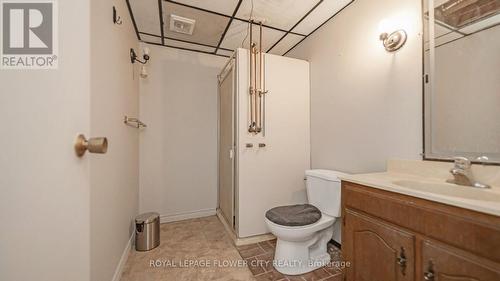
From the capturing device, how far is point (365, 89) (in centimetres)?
167

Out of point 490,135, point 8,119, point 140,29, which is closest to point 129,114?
point 140,29

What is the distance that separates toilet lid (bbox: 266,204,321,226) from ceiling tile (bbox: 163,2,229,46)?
1.91m

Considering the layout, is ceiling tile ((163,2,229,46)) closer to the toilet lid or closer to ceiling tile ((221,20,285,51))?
ceiling tile ((221,20,285,51))

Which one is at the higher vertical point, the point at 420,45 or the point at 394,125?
the point at 420,45

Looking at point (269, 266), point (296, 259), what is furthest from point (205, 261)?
point (296, 259)

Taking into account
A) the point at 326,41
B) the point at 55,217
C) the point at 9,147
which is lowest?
the point at 55,217

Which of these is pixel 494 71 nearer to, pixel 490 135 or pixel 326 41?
pixel 490 135

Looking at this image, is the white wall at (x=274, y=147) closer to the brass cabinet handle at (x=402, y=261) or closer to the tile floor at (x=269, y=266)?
the tile floor at (x=269, y=266)

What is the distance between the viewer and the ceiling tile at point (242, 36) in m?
2.18

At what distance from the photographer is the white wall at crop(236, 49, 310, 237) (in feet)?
6.61

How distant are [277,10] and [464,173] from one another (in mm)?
1822

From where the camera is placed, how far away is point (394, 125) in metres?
1.46

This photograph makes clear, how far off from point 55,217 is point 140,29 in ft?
7.73

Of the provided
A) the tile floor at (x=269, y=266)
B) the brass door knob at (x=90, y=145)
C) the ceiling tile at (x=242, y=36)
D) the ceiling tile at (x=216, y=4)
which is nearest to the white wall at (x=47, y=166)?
the brass door knob at (x=90, y=145)
